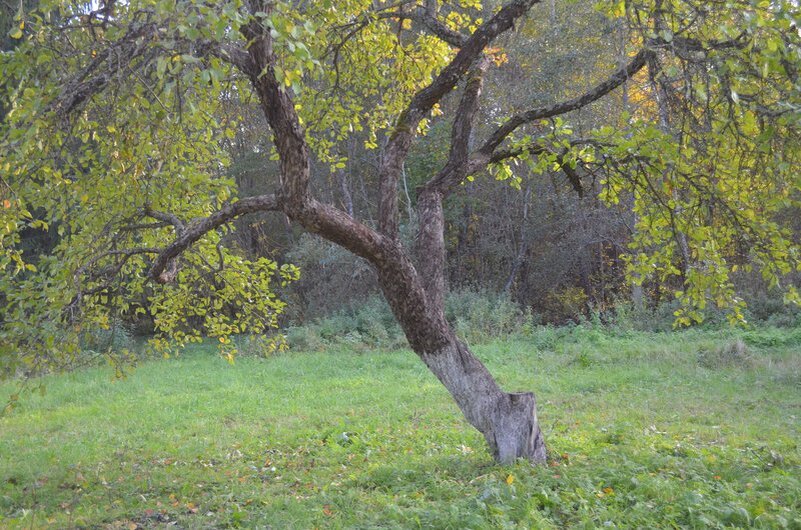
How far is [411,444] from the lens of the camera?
7992mm

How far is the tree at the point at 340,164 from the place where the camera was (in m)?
4.64

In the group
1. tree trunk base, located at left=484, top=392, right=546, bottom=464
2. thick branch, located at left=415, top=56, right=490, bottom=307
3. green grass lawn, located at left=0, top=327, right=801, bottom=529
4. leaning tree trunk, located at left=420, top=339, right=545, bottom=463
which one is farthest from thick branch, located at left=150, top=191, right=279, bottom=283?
tree trunk base, located at left=484, top=392, right=546, bottom=464

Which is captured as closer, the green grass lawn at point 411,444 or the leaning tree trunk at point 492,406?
the green grass lawn at point 411,444

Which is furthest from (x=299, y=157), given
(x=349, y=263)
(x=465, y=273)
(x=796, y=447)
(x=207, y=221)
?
(x=465, y=273)

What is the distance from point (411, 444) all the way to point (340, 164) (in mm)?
3153

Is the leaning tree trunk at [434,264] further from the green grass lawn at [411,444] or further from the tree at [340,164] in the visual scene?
the green grass lawn at [411,444]

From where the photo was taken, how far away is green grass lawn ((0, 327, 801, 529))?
203 inches

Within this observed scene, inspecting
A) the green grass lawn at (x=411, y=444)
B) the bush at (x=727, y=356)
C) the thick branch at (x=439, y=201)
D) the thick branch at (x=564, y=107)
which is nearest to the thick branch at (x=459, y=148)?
the thick branch at (x=439, y=201)

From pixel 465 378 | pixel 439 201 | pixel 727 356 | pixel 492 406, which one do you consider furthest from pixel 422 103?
pixel 727 356

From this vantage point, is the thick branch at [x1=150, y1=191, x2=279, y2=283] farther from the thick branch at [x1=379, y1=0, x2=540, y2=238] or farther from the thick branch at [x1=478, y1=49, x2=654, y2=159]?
the thick branch at [x1=478, y1=49, x2=654, y2=159]

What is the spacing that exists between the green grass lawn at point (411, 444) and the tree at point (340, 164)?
1.10 metres

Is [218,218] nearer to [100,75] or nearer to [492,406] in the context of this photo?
[100,75]

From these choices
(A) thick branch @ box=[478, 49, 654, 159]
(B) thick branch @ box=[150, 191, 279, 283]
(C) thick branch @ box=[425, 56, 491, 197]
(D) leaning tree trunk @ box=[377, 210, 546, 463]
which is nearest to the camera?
(B) thick branch @ box=[150, 191, 279, 283]

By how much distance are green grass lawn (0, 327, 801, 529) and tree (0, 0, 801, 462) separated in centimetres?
110
